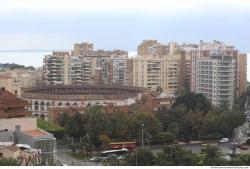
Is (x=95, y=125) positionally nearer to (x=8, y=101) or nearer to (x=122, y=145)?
(x=122, y=145)

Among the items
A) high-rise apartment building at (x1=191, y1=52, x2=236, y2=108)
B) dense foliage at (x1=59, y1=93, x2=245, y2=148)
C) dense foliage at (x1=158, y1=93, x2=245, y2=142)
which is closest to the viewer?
dense foliage at (x1=59, y1=93, x2=245, y2=148)

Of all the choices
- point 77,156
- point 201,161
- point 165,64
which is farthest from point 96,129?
point 165,64

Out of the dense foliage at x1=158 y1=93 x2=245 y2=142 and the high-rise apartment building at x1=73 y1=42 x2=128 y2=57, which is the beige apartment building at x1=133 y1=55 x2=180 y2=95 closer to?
the high-rise apartment building at x1=73 y1=42 x2=128 y2=57

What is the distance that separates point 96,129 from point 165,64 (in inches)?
283

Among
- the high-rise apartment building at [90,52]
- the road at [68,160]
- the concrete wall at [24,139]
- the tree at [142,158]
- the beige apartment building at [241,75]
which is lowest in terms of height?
the road at [68,160]

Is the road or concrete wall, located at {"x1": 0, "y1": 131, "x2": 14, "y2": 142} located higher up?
concrete wall, located at {"x1": 0, "y1": 131, "x2": 14, "y2": 142}

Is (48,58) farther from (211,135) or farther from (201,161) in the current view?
(201,161)

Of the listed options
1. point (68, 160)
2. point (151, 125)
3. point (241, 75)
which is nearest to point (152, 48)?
point (241, 75)

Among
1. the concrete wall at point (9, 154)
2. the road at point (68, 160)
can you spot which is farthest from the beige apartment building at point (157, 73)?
the concrete wall at point (9, 154)

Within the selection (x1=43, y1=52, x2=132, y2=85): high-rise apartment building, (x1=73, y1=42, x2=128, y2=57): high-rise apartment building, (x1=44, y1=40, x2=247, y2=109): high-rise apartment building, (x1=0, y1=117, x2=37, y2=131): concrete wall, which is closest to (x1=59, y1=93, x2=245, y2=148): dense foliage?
(x1=0, y1=117, x2=37, y2=131): concrete wall

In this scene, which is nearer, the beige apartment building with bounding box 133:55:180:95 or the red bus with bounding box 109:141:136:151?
the red bus with bounding box 109:141:136:151

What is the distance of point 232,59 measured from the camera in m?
14.0

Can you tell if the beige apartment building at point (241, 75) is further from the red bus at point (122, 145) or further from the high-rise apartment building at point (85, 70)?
the red bus at point (122, 145)

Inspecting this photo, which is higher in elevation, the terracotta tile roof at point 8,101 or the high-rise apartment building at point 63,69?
the high-rise apartment building at point 63,69
